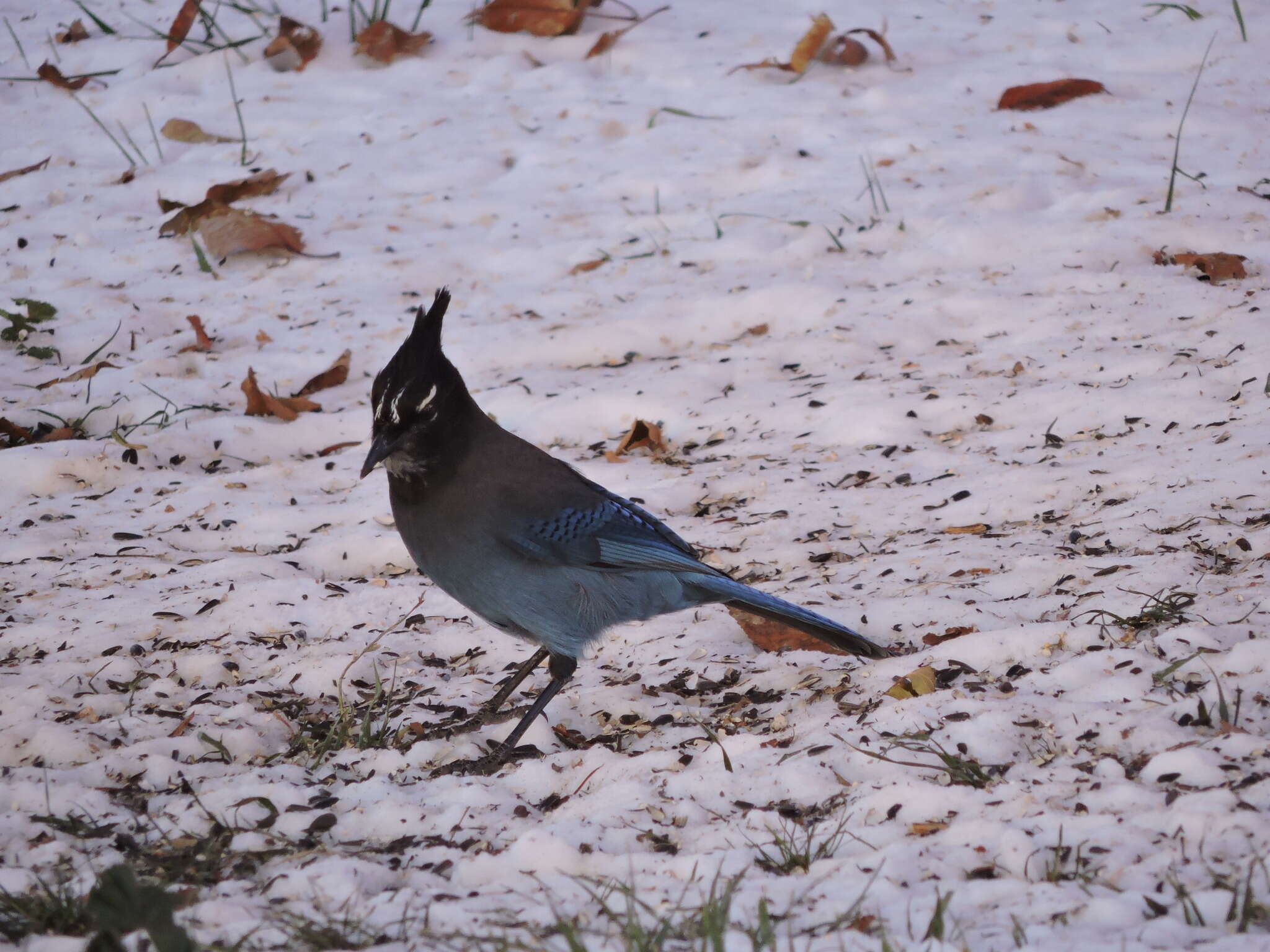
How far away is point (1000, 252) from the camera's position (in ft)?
16.2

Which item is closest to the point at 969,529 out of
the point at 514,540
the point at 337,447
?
the point at 514,540

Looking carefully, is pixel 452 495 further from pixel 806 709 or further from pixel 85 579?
pixel 85 579

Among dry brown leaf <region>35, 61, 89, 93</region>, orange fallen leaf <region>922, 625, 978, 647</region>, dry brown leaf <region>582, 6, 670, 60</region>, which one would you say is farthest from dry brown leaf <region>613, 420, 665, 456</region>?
dry brown leaf <region>35, 61, 89, 93</region>

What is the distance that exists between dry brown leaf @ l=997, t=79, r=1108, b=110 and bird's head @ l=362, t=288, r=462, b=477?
4134mm

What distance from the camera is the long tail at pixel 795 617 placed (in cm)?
279

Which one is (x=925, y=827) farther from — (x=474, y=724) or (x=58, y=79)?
(x=58, y=79)

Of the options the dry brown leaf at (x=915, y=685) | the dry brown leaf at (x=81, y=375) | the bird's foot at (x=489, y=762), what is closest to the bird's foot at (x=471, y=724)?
the bird's foot at (x=489, y=762)

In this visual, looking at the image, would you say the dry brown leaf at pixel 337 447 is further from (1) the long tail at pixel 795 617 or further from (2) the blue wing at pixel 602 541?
(1) the long tail at pixel 795 617

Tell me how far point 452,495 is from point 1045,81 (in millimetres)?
4473

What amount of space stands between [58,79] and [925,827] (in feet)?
20.7

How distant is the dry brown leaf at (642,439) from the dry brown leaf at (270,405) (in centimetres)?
114

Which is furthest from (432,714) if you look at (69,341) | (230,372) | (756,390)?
(69,341)

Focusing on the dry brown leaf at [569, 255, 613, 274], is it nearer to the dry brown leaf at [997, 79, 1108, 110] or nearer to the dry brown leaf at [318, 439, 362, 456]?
the dry brown leaf at [318, 439, 362, 456]

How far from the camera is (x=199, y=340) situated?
481cm
